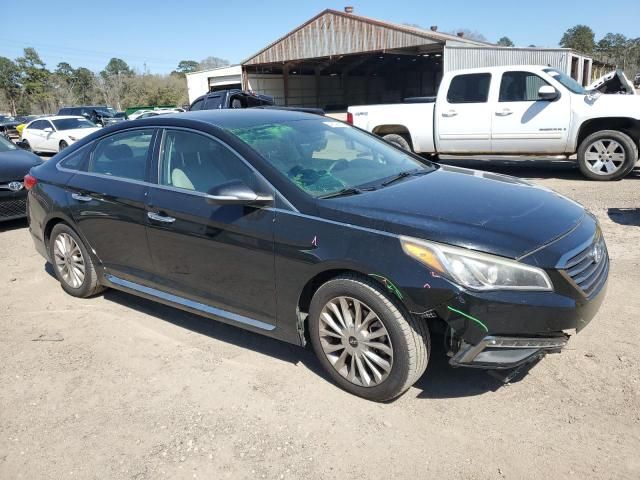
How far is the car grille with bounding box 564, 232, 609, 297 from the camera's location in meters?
2.87

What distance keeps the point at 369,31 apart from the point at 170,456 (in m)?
28.9

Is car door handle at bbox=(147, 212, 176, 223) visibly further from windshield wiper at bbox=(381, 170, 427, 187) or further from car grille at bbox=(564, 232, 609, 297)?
car grille at bbox=(564, 232, 609, 297)

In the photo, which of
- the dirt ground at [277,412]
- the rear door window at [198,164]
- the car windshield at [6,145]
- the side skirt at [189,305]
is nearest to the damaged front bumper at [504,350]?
the dirt ground at [277,412]

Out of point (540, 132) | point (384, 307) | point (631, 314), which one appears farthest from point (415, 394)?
point (540, 132)

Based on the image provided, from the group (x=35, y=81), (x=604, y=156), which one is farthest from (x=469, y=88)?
(x=35, y=81)

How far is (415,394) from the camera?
10.6 feet

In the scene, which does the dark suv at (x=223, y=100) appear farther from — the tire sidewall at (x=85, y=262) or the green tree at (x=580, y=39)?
the green tree at (x=580, y=39)

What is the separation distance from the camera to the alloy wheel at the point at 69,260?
16.0ft

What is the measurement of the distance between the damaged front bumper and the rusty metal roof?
24.8 meters

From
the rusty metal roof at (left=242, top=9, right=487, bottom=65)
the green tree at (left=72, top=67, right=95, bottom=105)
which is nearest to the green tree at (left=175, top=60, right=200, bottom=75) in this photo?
the green tree at (left=72, top=67, right=95, bottom=105)

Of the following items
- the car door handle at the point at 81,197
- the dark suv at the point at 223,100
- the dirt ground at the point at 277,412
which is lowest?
the dirt ground at the point at 277,412

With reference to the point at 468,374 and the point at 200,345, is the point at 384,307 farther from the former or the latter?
the point at 200,345

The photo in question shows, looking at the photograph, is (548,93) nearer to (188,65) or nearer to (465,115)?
(465,115)

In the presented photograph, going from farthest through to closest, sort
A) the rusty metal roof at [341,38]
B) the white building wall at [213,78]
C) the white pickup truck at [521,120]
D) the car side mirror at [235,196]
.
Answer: the white building wall at [213,78] < the rusty metal roof at [341,38] < the white pickup truck at [521,120] < the car side mirror at [235,196]
